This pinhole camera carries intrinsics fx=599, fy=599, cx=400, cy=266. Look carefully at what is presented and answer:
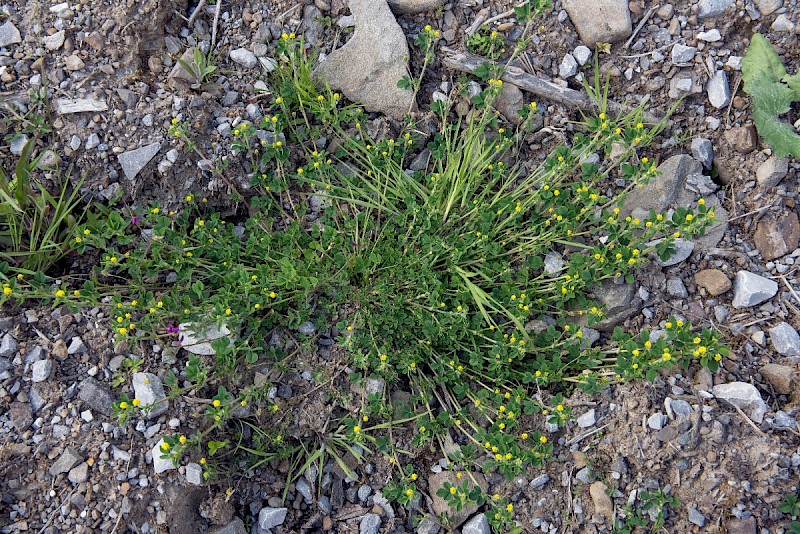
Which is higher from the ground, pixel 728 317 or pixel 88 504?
pixel 728 317

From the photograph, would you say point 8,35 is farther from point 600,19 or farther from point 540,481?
point 540,481

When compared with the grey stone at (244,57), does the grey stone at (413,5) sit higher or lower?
higher

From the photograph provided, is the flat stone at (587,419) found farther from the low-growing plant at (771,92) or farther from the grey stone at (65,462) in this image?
the grey stone at (65,462)

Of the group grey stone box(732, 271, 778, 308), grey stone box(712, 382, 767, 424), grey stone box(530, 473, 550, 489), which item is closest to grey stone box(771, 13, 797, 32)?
grey stone box(732, 271, 778, 308)

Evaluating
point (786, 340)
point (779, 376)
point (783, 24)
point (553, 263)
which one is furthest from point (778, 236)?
point (783, 24)

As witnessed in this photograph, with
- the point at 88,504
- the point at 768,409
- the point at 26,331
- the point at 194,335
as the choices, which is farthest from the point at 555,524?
the point at 26,331

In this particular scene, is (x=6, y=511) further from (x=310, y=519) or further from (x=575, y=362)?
(x=575, y=362)

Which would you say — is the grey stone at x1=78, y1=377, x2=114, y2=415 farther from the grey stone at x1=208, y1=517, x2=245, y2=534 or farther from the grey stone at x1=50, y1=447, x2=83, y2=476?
the grey stone at x1=208, y1=517, x2=245, y2=534

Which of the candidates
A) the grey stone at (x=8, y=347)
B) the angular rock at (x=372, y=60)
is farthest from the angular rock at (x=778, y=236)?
the grey stone at (x=8, y=347)
